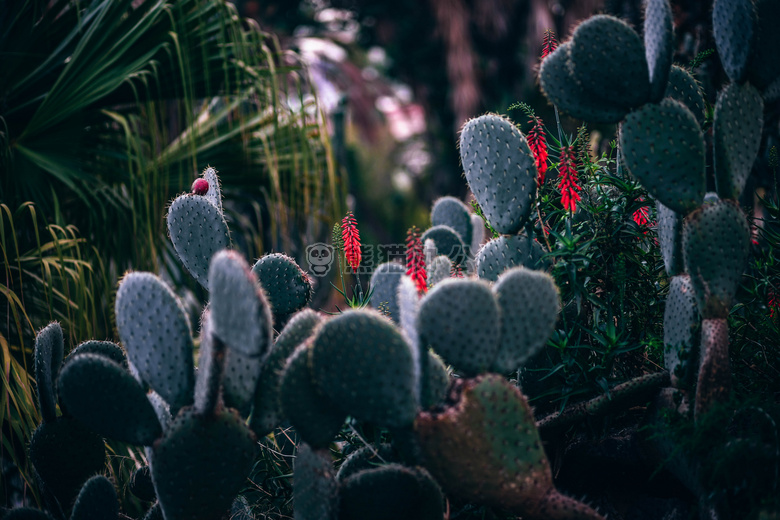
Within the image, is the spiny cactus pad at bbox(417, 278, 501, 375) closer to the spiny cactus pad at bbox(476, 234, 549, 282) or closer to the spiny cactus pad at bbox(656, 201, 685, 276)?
the spiny cactus pad at bbox(476, 234, 549, 282)

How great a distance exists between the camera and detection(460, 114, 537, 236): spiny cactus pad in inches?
74.0

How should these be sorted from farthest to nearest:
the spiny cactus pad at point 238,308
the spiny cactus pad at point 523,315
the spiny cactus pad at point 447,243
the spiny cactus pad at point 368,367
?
the spiny cactus pad at point 447,243, the spiny cactus pad at point 523,315, the spiny cactus pad at point 368,367, the spiny cactus pad at point 238,308

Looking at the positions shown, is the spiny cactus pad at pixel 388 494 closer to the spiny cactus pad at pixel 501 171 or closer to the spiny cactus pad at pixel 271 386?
the spiny cactus pad at pixel 271 386

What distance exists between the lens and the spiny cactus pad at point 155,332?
5.15ft

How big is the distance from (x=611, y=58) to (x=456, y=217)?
3.39 feet

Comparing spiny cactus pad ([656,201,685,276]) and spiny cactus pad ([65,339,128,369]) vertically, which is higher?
spiny cactus pad ([656,201,685,276])

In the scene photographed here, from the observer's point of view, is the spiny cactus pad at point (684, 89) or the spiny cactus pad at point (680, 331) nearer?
the spiny cactus pad at point (680, 331)

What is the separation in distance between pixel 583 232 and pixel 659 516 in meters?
0.79

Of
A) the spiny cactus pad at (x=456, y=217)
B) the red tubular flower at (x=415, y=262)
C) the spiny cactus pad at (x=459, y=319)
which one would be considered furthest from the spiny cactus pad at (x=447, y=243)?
the spiny cactus pad at (x=459, y=319)

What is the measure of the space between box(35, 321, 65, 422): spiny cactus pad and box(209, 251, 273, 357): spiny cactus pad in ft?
2.29

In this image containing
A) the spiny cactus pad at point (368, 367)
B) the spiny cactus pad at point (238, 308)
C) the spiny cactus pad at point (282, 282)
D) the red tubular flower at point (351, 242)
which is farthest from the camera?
the spiny cactus pad at point (282, 282)

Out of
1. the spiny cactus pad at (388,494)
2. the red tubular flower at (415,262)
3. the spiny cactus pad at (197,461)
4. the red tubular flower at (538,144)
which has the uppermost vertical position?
the red tubular flower at (538,144)

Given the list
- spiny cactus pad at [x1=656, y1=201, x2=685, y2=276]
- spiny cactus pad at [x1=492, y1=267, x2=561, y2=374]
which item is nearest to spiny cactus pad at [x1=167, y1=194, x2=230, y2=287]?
spiny cactus pad at [x1=492, y1=267, x2=561, y2=374]

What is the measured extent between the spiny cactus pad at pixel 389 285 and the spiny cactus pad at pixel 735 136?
0.89 m
